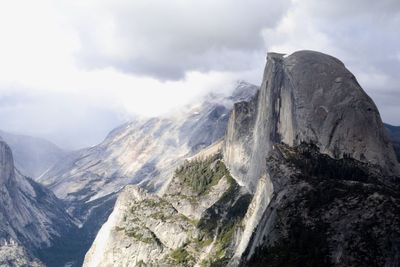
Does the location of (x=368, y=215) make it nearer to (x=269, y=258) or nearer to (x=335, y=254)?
(x=335, y=254)

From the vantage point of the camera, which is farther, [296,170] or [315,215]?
[296,170]

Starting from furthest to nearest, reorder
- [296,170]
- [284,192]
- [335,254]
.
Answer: [296,170], [284,192], [335,254]

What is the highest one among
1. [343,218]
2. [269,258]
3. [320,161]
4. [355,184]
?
[320,161]

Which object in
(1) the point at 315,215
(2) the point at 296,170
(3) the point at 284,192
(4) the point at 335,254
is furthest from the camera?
(2) the point at 296,170

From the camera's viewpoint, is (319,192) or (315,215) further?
(319,192)

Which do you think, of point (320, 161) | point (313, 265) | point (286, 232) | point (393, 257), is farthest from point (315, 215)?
point (320, 161)

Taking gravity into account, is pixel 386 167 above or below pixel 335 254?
above

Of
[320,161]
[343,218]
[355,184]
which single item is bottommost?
[343,218]

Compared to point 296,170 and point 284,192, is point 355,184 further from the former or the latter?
point 296,170

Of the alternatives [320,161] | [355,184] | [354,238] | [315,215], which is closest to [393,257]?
[354,238]
